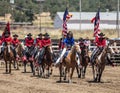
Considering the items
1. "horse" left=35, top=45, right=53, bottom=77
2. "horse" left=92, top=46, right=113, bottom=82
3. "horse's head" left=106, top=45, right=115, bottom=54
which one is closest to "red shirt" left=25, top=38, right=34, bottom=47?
"horse" left=35, top=45, right=53, bottom=77

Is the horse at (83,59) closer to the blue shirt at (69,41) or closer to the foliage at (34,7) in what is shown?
the blue shirt at (69,41)

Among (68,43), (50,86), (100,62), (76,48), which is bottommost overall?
(50,86)

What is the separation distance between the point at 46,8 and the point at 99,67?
148970mm

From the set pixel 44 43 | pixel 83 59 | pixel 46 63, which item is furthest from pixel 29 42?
pixel 83 59

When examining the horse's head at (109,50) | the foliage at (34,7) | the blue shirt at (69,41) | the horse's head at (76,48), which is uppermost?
the blue shirt at (69,41)

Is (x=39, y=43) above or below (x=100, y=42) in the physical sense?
below

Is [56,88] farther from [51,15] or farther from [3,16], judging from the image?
[51,15]

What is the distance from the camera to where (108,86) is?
2373 cm

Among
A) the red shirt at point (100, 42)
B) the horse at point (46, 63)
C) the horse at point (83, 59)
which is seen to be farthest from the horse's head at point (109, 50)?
the horse at point (46, 63)

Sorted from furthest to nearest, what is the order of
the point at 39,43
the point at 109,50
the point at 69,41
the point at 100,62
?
the point at 39,43 → the point at 100,62 → the point at 109,50 → the point at 69,41

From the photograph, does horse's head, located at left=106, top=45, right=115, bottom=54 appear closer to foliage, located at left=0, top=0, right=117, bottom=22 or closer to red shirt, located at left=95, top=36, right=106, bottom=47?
red shirt, located at left=95, top=36, right=106, bottom=47

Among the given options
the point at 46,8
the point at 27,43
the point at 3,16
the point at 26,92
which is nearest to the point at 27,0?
the point at 46,8

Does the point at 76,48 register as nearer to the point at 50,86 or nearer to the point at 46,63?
the point at 50,86

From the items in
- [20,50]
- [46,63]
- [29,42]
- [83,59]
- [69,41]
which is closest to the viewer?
[69,41]
